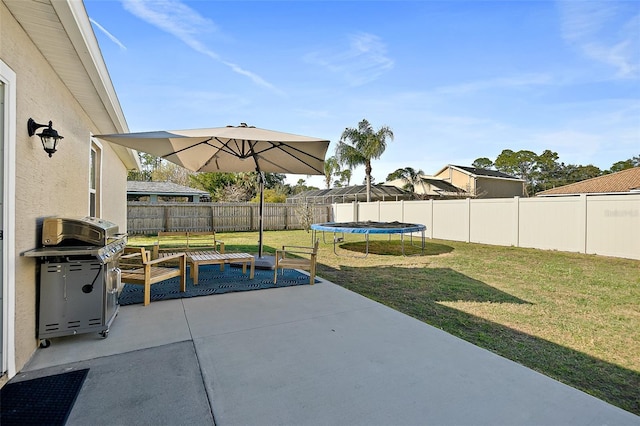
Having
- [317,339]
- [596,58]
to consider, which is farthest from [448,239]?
[317,339]

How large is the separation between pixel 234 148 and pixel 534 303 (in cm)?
634

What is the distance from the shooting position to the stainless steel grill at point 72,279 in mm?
2766

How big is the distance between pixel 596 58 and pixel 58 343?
52.9ft

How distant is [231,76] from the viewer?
10.4 m

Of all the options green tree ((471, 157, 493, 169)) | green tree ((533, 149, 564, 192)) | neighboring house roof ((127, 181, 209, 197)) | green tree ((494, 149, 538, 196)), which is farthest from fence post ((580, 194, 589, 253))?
green tree ((471, 157, 493, 169))

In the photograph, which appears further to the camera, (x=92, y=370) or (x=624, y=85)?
(x=624, y=85)

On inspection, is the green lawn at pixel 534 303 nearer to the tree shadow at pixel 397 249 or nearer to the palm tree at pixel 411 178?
the tree shadow at pixel 397 249

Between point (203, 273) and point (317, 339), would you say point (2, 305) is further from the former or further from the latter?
point (203, 273)

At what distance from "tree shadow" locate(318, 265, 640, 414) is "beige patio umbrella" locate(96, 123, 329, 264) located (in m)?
2.60

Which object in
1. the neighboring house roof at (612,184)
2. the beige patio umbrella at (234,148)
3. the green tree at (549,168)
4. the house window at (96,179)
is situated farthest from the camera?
the green tree at (549,168)

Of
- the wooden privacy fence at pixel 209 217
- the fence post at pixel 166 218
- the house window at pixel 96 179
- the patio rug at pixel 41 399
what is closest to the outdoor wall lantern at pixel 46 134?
the patio rug at pixel 41 399

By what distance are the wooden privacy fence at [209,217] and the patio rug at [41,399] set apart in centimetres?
1156

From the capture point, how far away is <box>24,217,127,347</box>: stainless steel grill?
277 centimetres

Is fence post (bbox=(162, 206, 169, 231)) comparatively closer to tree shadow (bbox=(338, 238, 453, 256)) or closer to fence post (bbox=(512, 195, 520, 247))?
tree shadow (bbox=(338, 238, 453, 256))
